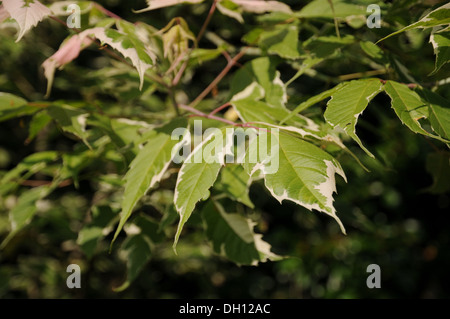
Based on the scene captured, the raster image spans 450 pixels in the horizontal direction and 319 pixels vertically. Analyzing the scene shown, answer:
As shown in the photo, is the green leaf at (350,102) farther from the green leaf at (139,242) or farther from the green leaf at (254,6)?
the green leaf at (139,242)

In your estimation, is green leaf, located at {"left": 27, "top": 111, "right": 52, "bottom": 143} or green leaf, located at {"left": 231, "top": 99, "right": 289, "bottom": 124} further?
green leaf, located at {"left": 27, "top": 111, "right": 52, "bottom": 143}

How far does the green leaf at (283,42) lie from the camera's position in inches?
37.2

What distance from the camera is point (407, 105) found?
2.24 feet

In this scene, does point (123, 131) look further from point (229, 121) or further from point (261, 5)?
point (261, 5)

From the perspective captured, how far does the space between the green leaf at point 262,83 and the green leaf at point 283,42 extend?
0.05 m

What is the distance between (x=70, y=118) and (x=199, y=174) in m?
0.41

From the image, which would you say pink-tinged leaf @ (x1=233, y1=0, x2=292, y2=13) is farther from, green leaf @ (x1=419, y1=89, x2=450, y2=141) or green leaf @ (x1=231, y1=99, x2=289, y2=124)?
green leaf @ (x1=419, y1=89, x2=450, y2=141)

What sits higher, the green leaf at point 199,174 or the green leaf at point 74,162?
the green leaf at point 74,162

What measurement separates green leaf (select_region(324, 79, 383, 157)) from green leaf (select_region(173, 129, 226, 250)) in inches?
7.9

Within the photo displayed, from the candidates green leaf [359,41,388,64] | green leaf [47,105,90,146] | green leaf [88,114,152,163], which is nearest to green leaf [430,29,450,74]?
green leaf [359,41,388,64]

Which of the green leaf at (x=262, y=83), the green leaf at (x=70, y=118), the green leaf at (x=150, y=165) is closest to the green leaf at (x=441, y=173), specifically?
the green leaf at (x=262, y=83)

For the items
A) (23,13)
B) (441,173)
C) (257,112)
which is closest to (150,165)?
(257,112)

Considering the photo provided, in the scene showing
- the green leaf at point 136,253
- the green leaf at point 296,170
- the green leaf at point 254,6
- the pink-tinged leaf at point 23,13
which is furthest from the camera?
the green leaf at point 136,253

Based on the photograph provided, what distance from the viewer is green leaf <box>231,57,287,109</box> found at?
0.95 meters
